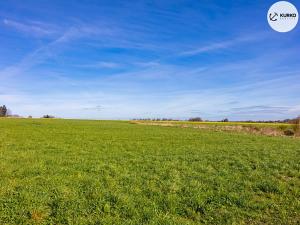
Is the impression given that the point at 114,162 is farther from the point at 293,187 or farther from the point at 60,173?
the point at 293,187

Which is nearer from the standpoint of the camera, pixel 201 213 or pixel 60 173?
pixel 201 213

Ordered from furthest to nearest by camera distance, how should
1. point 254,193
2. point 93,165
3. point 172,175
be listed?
point 93,165 < point 172,175 < point 254,193

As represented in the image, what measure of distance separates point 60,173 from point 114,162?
12.0 feet

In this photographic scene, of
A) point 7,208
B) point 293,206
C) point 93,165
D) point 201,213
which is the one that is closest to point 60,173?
point 93,165

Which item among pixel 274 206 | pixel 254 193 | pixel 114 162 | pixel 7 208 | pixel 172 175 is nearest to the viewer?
pixel 7 208

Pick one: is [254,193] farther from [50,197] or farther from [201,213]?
[50,197]

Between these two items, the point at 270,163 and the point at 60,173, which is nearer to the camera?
the point at 60,173

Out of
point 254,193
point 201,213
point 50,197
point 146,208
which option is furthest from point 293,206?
point 50,197

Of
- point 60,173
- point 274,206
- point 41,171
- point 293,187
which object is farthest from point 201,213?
point 41,171

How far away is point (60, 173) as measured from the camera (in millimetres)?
13109

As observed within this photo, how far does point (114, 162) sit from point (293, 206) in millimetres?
9295

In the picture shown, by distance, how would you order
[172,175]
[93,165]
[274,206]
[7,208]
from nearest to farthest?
[7,208]
[274,206]
[172,175]
[93,165]

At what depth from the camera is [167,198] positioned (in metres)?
9.99

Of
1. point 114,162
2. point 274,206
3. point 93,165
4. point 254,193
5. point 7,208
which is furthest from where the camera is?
point 114,162
